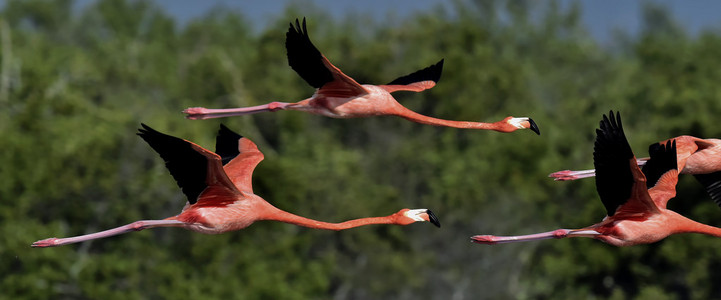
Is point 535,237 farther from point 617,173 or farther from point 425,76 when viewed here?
point 425,76

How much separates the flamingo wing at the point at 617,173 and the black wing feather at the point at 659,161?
1.67 feet

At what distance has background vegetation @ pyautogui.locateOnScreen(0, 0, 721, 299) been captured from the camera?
114 ft

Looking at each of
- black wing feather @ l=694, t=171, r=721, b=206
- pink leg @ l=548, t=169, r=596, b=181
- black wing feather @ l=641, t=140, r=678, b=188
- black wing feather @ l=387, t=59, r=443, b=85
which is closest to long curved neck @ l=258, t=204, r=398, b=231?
pink leg @ l=548, t=169, r=596, b=181

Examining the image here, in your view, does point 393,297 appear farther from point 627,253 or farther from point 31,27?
point 31,27

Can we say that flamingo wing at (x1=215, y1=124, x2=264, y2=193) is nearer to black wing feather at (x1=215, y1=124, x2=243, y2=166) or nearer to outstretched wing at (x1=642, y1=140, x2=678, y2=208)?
black wing feather at (x1=215, y1=124, x2=243, y2=166)

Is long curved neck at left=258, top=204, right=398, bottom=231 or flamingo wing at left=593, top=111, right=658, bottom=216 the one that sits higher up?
flamingo wing at left=593, top=111, right=658, bottom=216

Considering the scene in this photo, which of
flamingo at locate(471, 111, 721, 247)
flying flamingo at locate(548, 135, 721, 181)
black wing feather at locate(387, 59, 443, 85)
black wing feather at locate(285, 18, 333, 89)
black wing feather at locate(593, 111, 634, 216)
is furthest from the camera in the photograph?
black wing feather at locate(387, 59, 443, 85)

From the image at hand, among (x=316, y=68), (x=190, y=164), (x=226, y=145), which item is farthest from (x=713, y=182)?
(x=190, y=164)

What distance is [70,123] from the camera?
41750mm

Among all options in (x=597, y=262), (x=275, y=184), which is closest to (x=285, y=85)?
(x=275, y=184)

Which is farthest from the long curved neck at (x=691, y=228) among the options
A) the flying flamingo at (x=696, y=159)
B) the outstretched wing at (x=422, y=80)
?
the outstretched wing at (x=422, y=80)

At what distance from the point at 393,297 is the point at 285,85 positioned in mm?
16458

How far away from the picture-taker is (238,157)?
13367 millimetres

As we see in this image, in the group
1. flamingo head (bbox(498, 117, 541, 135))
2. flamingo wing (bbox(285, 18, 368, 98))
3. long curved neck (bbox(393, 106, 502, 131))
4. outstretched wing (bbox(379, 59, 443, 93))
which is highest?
outstretched wing (bbox(379, 59, 443, 93))
